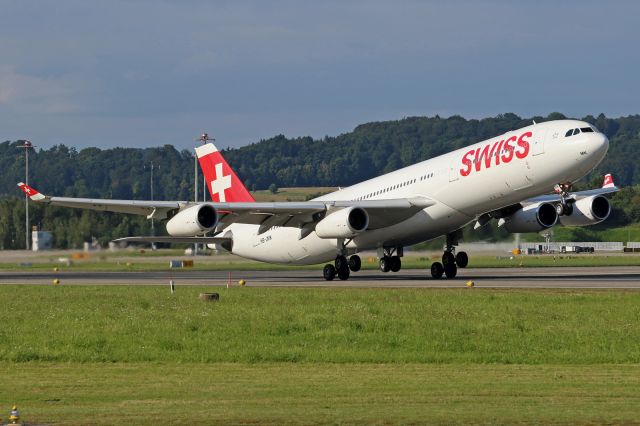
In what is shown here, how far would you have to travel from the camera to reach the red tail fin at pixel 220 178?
6203 cm

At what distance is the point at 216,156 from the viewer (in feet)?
208

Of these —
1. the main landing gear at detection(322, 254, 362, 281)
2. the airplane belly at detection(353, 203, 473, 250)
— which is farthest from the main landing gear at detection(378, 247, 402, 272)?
the main landing gear at detection(322, 254, 362, 281)

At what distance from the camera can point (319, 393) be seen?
18.7 meters

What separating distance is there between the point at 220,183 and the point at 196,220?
46.8 ft

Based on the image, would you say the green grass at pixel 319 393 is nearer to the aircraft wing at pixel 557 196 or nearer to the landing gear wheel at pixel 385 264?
the aircraft wing at pixel 557 196

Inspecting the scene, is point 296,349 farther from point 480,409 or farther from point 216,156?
point 216,156

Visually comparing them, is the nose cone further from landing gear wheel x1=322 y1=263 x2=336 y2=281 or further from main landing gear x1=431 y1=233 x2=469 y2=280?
landing gear wheel x1=322 y1=263 x2=336 y2=281

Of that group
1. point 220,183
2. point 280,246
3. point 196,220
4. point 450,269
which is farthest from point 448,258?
point 220,183

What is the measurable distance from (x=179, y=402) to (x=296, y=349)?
23.7 feet

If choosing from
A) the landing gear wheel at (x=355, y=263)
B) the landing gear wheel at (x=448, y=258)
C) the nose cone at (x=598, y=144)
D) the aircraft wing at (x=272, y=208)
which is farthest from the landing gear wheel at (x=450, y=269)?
the nose cone at (x=598, y=144)

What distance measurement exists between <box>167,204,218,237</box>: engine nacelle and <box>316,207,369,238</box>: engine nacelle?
5.22m

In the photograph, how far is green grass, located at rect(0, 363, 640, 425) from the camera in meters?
16.2

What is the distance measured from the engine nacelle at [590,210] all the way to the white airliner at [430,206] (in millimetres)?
47

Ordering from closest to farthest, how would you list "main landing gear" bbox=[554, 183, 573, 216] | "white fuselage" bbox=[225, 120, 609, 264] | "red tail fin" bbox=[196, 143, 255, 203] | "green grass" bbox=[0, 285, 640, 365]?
"green grass" bbox=[0, 285, 640, 365] → "white fuselage" bbox=[225, 120, 609, 264] → "main landing gear" bbox=[554, 183, 573, 216] → "red tail fin" bbox=[196, 143, 255, 203]
